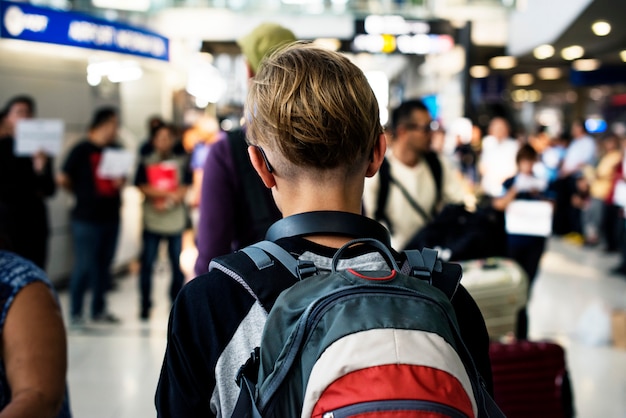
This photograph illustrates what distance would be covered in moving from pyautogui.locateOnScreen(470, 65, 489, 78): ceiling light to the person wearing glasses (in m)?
13.4

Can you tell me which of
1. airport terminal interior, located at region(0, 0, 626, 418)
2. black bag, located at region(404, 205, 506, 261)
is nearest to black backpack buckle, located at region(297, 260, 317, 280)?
airport terminal interior, located at region(0, 0, 626, 418)

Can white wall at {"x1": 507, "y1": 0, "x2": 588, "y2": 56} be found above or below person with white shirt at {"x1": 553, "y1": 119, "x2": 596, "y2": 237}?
above

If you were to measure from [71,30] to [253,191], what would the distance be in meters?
6.06

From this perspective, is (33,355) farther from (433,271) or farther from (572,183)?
(572,183)

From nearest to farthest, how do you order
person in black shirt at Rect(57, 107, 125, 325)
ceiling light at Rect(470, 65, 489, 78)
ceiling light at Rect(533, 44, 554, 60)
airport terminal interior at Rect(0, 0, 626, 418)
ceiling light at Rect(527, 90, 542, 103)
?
1. airport terminal interior at Rect(0, 0, 626, 418)
2. person in black shirt at Rect(57, 107, 125, 325)
3. ceiling light at Rect(533, 44, 554, 60)
4. ceiling light at Rect(470, 65, 489, 78)
5. ceiling light at Rect(527, 90, 542, 103)

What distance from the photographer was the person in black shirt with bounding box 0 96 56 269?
5.65 m

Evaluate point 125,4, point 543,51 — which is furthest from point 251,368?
point 125,4

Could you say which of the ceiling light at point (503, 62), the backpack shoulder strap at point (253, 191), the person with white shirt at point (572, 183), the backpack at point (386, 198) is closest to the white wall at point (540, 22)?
the ceiling light at point (503, 62)

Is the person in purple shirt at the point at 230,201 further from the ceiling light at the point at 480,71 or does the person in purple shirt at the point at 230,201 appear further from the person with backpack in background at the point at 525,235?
the ceiling light at the point at 480,71

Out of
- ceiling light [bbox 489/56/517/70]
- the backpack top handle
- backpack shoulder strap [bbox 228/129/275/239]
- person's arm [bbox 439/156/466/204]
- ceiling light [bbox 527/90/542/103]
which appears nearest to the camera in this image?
the backpack top handle

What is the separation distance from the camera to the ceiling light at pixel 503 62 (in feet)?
49.1

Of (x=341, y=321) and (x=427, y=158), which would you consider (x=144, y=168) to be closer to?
(x=427, y=158)

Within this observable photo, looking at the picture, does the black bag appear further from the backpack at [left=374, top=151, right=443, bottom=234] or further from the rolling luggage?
the backpack at [left=374, top=151, right=443, bottom=234]

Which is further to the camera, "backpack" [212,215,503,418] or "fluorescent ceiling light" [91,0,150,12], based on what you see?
"fluorescent ceiling light" [91,0,150,12]
